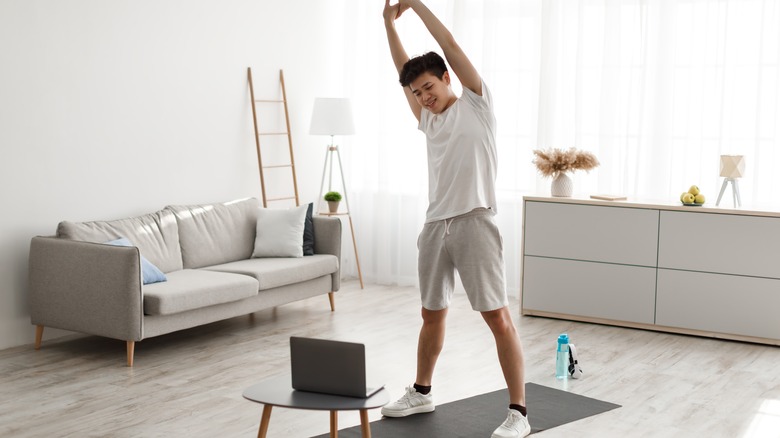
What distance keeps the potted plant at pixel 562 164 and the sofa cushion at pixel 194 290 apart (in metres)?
2.16

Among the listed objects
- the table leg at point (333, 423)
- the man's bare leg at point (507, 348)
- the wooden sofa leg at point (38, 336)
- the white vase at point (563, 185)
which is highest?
the white vase at point (563, 185)

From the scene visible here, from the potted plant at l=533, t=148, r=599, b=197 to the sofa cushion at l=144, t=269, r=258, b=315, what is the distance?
85.0 inches

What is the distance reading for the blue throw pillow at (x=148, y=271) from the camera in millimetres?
5410

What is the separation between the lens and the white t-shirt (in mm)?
3758

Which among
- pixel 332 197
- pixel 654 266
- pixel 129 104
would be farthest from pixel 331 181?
pixel 654 266

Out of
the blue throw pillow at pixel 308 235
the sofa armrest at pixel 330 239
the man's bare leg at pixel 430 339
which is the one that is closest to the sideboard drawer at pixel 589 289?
the sofa armrest at pixel 330 239

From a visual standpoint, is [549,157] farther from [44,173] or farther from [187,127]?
[44,173]

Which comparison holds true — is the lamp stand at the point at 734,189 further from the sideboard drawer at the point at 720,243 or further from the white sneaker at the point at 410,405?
the white sneaker at the point at 410,405

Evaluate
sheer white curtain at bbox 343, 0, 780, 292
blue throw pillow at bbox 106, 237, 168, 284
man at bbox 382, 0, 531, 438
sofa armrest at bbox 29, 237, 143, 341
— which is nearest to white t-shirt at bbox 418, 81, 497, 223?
man at bbox 382, 0, 531, 438

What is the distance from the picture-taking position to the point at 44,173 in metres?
5.63

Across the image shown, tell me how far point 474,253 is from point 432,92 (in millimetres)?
684

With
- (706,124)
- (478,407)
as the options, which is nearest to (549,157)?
(706,124)

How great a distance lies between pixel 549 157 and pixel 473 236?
8.99 feet

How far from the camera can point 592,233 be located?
625 cm
